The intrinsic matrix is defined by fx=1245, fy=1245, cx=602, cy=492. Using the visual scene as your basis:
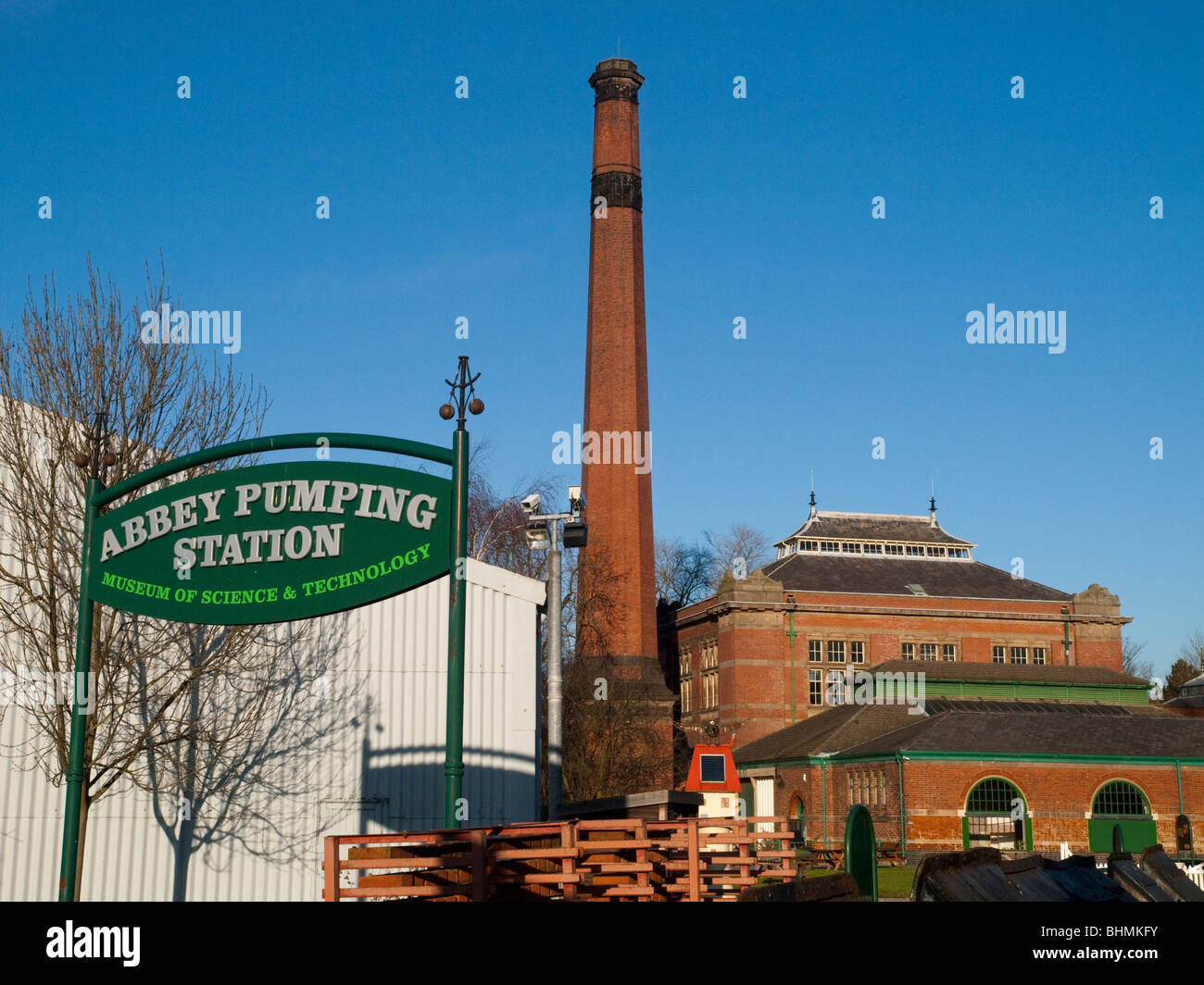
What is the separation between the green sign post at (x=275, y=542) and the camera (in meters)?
12.8

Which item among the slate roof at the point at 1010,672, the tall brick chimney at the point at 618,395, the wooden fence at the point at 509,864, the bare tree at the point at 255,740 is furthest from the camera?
the slate roof at the point at 1010,672

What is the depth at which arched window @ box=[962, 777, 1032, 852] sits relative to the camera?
137 feet

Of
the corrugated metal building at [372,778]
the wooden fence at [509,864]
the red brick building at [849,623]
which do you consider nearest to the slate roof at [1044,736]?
the red brick building at [849,623]

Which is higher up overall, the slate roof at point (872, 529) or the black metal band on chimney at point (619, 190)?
the black metal band on chimney at point (619, 190)

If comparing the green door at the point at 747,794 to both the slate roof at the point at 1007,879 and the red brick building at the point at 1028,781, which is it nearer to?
the red brick building at the point at 1028,781

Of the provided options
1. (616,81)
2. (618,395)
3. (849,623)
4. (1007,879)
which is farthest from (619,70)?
(1007,879)

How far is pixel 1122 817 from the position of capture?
4278cm

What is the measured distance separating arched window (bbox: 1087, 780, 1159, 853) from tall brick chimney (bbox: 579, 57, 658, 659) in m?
17.4

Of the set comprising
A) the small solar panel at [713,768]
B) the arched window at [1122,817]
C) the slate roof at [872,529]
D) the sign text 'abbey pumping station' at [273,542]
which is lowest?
the arched window at [1122,817]

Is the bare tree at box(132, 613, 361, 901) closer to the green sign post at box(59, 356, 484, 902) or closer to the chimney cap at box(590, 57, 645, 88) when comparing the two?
the green sign post at box(59, 356, 484, 902)

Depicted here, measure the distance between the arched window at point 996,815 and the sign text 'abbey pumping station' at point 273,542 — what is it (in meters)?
33.8

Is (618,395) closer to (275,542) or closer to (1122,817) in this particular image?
(1122,817)

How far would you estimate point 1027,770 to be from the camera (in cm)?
4262

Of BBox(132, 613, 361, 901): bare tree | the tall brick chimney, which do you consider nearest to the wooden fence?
BBox(132, 613, 361, 901): bare tree
